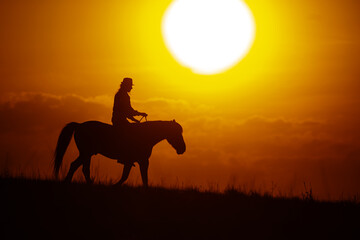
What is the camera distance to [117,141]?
52.0 feet

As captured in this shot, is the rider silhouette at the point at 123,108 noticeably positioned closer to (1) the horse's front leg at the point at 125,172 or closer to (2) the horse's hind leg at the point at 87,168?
(1) the horse's front leg at the point at 125,172

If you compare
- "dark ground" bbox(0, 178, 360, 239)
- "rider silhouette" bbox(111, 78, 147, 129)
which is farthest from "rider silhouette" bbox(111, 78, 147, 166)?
"dark ground" bbox(0, 178, 360, 239)

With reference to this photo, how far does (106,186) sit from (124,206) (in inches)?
91.2

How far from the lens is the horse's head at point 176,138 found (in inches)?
640

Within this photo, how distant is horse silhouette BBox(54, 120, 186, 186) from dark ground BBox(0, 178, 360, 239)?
98.5 inches

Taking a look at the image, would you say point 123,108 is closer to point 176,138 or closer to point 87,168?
point 176,138

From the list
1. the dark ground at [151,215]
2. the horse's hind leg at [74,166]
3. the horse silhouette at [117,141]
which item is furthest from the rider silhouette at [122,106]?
the dark ground at [151,215]

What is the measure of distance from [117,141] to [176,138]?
5.64ft

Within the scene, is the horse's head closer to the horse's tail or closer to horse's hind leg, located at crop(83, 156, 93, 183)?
horse's hind leg, located at crop(83, 156, 93, 183)

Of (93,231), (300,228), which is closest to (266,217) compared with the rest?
(300,228)

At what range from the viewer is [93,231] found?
388 inches

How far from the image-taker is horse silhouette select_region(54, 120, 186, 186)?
15.8 metres

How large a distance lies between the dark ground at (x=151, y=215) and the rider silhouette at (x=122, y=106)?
2.91 m

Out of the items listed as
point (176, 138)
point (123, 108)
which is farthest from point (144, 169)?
point (123, 108)
